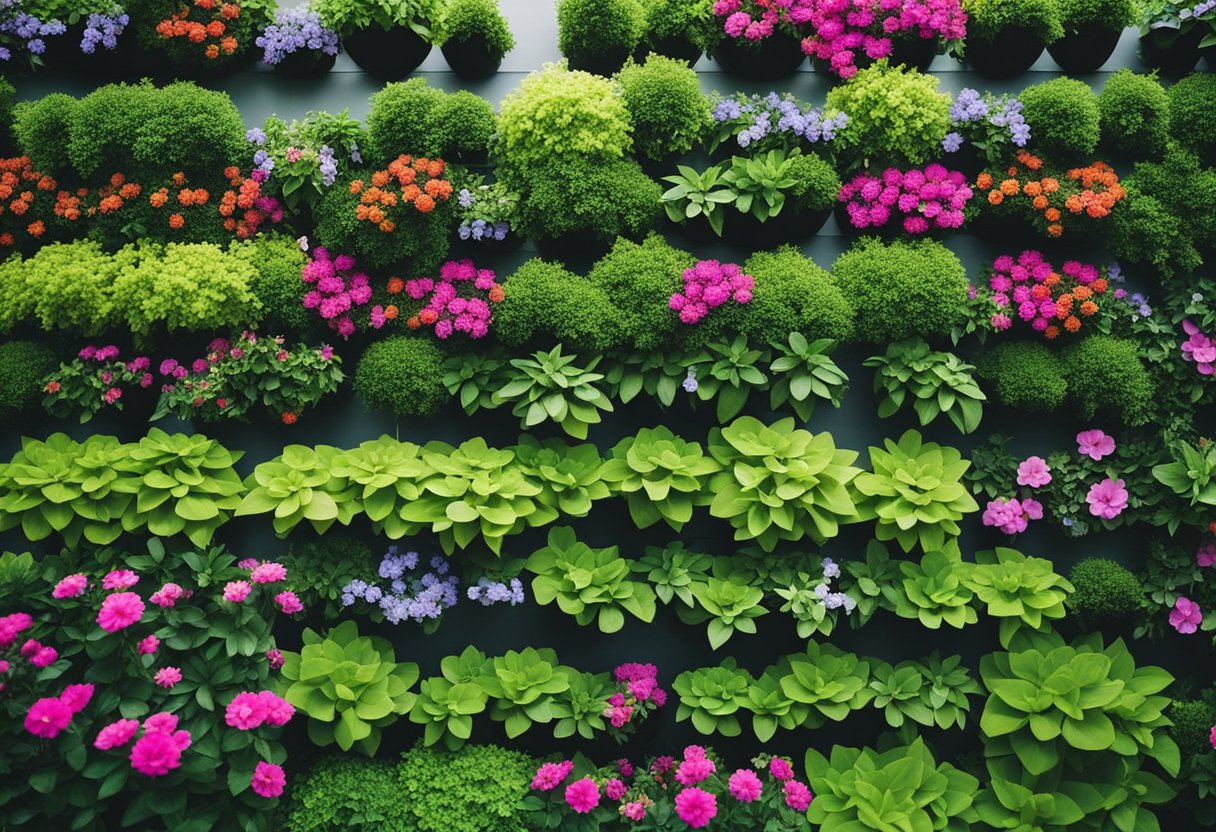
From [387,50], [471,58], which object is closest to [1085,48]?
[471,58]

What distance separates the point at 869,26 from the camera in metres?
4.60

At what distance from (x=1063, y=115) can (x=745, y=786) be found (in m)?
3.63

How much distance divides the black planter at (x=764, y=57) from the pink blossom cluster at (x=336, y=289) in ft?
7.54

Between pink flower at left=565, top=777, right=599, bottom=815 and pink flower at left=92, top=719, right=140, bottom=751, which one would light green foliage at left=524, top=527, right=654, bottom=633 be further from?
pink flower at left=92, top=719, right=140, bottom=751

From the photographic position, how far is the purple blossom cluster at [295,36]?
15.2 ft

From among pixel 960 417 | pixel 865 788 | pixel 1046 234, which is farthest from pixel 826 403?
pixel 865 788

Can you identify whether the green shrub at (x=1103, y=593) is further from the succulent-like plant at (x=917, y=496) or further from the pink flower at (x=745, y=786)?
the pink flower at (x=745, y=786)

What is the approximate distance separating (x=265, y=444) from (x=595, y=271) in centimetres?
201

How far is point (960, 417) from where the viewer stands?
4.39m

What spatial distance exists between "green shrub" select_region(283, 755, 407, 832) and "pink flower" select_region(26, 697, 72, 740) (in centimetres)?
109

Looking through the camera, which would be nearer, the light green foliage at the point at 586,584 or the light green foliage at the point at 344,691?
the light green foliage at the point at 344,691

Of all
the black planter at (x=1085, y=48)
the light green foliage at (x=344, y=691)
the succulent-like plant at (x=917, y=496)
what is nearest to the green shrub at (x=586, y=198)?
the succulent-like plant at (x=917, y=496)

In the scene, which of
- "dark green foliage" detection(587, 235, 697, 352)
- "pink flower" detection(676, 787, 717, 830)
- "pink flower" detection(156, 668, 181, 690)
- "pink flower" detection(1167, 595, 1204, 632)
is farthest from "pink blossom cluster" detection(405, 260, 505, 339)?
"pink flower" detection(1167, 595, 1204, 632)

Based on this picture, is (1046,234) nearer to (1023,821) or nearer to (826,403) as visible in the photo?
(826,403)
